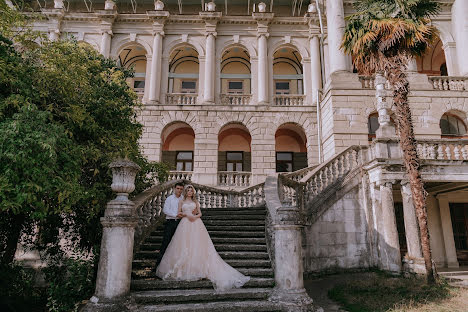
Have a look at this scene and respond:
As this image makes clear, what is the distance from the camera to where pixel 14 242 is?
285 inches

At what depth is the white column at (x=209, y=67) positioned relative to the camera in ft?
64.1

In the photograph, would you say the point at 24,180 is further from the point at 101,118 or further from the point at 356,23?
the point at 356,23

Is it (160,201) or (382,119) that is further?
(382,119)

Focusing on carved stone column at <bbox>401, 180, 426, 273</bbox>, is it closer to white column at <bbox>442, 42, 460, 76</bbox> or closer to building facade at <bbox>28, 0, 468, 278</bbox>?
building facade at <bbox>28, 0, 468, 278</bbox>

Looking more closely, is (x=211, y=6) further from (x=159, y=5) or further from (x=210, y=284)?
(x=210, y=284)

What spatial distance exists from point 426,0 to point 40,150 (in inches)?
465

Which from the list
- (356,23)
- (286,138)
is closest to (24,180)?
(356,23)

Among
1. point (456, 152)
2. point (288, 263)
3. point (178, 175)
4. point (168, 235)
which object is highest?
point (178, 175)

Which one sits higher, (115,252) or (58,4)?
(58,4)

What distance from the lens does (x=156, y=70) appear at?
2003 cm

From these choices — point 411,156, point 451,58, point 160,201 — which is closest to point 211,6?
point 451,58

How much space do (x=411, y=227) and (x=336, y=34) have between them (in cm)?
1243

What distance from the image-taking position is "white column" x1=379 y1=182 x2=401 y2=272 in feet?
31.4

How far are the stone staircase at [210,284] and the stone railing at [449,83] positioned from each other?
45.7ft
